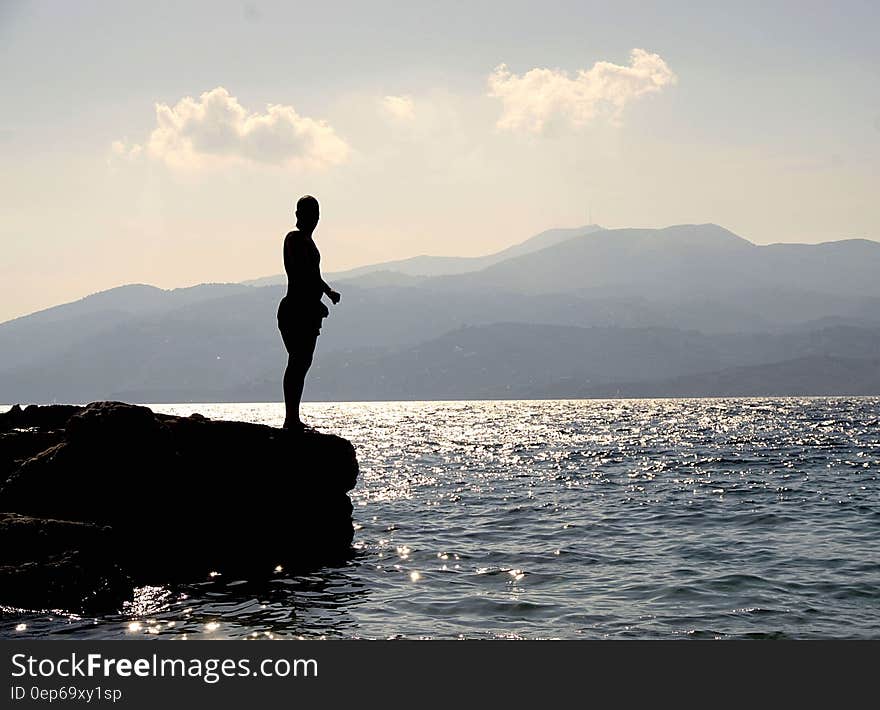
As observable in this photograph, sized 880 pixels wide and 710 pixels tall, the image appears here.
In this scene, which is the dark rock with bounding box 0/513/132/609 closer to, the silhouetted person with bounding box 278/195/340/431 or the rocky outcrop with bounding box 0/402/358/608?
the rocky outcrop with bounding box 0/402/358/608

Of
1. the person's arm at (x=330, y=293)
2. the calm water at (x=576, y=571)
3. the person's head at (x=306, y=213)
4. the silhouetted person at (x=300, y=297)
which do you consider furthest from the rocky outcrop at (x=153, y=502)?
the person's head at (x=306, y=213)

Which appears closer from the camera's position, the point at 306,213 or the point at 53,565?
the point at 53,565

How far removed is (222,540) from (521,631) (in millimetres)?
7052

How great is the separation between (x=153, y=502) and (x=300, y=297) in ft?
17.8

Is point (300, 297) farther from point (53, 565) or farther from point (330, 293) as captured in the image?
point (53, 565)

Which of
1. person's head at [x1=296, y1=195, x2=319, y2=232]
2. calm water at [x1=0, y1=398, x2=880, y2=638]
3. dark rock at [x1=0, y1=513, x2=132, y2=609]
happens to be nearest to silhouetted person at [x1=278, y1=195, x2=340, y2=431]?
person's head at [x1=296, y1=195, x2=319, y2=232]

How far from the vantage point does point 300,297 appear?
650 inches

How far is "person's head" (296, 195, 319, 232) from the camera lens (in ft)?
53.8

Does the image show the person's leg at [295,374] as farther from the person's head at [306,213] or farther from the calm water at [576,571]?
the person's head at [306,213]

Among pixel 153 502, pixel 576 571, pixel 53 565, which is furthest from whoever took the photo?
pixel 576 571

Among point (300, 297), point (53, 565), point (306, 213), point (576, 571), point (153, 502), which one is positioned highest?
point (306, 213)

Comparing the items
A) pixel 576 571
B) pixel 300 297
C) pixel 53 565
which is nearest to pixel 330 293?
pixel 300 297
